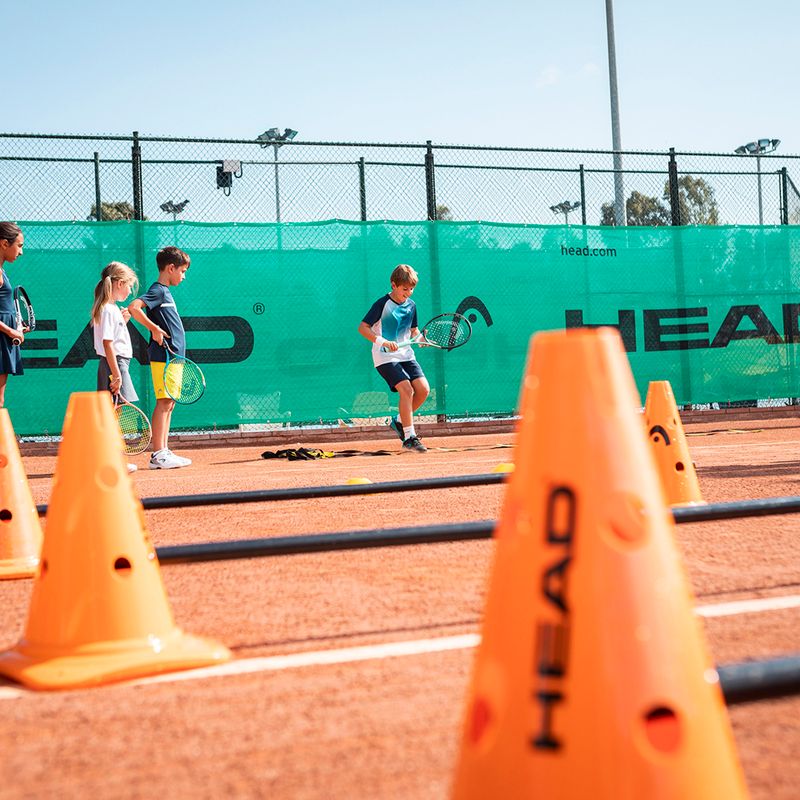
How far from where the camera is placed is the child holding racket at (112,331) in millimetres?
8758

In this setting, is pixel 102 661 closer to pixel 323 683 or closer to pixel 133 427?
pixel 323 683

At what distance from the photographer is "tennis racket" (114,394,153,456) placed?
31.8 ft

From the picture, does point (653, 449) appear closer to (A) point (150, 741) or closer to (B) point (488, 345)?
(A) point (150, 741)

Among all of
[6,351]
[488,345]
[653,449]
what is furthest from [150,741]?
[488,345]

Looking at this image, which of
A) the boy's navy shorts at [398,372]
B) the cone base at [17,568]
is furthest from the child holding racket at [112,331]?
the cone base at [17,568]

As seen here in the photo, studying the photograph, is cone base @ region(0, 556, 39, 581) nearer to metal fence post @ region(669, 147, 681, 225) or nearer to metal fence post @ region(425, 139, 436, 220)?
metal fence post @ region(425, 139, 436, 220)

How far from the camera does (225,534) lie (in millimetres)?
5562

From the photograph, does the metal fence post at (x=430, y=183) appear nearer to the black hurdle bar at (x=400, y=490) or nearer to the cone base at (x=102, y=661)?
the black hurdle bar at (x=400, y=490)

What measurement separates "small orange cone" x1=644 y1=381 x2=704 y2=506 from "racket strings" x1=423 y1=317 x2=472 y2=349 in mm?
6596

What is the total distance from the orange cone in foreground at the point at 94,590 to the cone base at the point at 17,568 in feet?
4.85

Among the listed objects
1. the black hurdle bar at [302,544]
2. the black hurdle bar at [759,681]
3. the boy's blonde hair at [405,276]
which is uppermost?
the boy's blonde hair at [405,276]

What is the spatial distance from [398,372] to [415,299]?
7.00ft

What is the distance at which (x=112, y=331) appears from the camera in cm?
880

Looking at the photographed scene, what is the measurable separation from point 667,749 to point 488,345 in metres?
11.4
